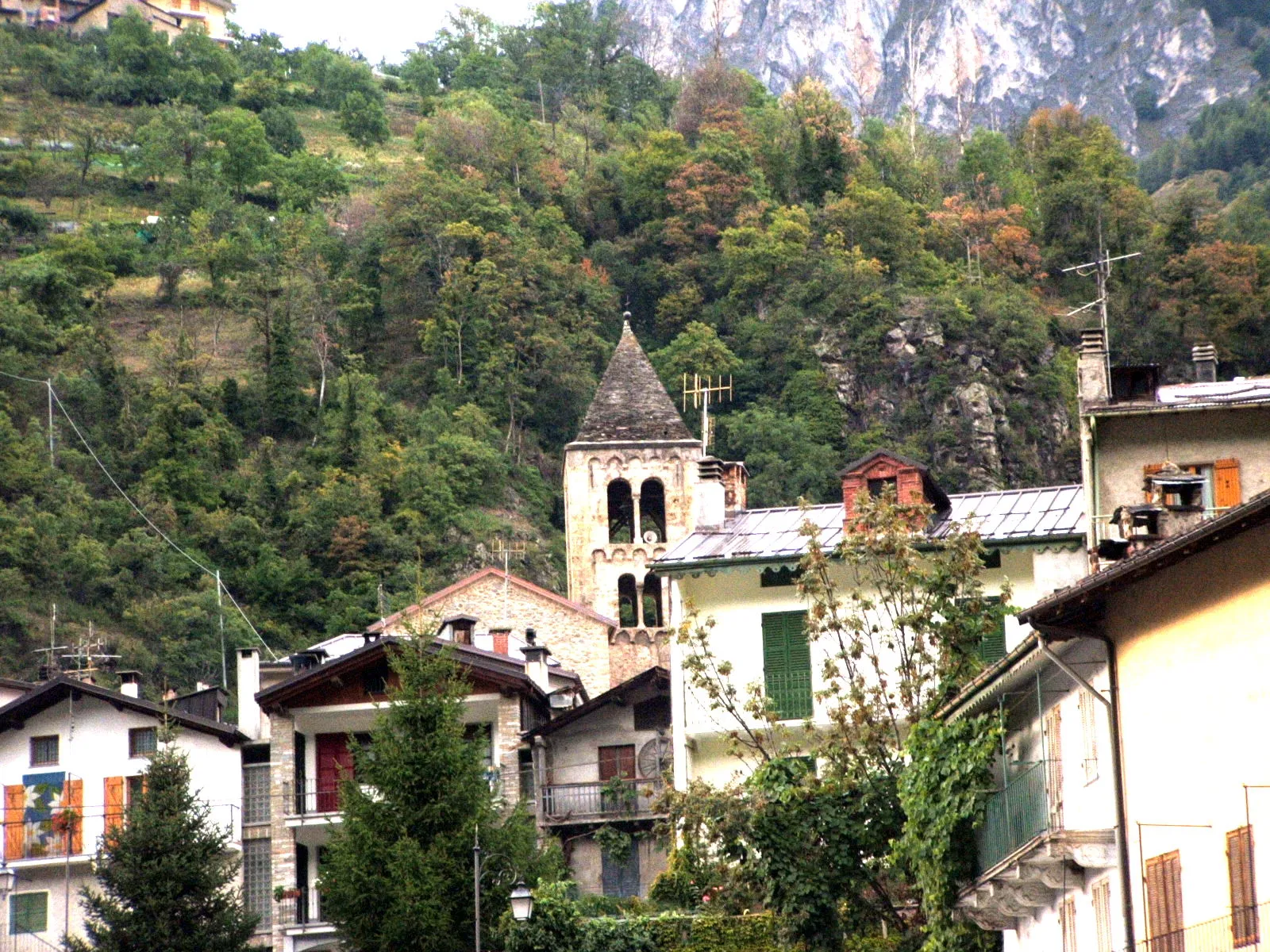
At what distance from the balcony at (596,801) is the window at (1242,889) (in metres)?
27.8

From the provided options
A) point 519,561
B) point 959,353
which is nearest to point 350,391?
point 519,561

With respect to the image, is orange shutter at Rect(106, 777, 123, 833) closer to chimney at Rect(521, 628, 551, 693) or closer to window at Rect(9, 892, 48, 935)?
window at Rect(9, 892, 48, 935)

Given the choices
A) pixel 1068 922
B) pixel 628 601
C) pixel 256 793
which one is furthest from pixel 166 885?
pixel 628 601

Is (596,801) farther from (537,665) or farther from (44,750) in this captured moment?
(44,750)

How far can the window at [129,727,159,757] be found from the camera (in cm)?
4838

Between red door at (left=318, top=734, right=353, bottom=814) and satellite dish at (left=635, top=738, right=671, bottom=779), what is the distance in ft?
17.7

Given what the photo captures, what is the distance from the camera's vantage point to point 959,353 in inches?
4134

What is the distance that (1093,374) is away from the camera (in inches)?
1145

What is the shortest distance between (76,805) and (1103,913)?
3012 centimetres

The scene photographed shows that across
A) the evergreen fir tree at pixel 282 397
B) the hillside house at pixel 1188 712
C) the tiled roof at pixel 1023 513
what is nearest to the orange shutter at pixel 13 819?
the tiled roof at pixel 1023 513

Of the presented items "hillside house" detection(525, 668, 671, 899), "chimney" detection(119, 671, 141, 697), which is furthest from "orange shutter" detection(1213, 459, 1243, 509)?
"chimney" detection(119, 671, 141, 697)

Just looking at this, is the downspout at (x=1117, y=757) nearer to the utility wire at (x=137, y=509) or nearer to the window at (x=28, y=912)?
the window at (x=28, y=912)

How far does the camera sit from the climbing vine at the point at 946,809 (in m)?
24.7

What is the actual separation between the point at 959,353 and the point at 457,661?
62.8 metres
